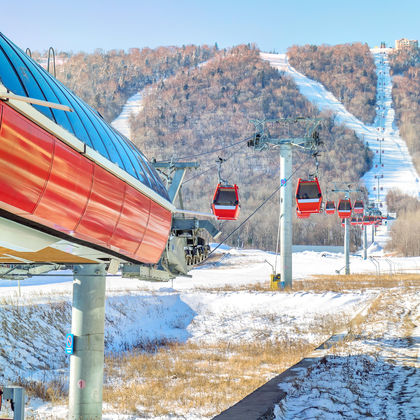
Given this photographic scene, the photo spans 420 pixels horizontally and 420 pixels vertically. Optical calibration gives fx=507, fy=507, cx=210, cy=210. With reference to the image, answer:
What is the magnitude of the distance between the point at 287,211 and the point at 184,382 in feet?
49.4

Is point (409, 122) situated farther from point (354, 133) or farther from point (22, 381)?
point (22, 381)

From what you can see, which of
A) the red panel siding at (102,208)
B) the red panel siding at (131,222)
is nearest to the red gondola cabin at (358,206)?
the red panel siding at (131,222)

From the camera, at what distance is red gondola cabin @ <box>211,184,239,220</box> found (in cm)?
2091

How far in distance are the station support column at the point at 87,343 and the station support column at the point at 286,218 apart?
1701 cm

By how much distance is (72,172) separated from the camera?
17.9 feet

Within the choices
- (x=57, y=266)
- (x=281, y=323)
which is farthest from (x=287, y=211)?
(x=57, y=266)

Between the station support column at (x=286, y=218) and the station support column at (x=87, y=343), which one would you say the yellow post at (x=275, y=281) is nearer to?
the station support column at (x=286, y=218)

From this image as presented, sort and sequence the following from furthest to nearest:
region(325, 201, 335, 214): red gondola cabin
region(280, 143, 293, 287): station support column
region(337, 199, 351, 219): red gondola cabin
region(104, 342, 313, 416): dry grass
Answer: region(325, 201, 335, 214): red gondola cabin, region(337, 199, 351, 219): red gondola cabin, region(280, 143, 293, 287): station support column, region(104, 342, 313, 416): dry grass

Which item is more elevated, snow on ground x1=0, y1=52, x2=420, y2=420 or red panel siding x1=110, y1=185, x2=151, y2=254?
red panel siding x1=110, y1=185, x2=151, y2=254

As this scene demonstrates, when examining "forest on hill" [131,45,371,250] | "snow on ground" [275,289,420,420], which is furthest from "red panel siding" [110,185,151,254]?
"forest on hill" [131,45,371,250]

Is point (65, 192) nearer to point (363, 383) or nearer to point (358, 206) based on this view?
point (363, 383)

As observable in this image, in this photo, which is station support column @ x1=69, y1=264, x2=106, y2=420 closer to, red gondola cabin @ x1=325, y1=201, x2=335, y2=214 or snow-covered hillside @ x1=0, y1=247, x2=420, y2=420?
snow-covered hillside @ x1=0, y1=247, x2=420, y2=420

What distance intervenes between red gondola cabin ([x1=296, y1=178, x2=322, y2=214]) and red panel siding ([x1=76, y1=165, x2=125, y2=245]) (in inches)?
652

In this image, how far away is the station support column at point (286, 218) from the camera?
2617 cm
